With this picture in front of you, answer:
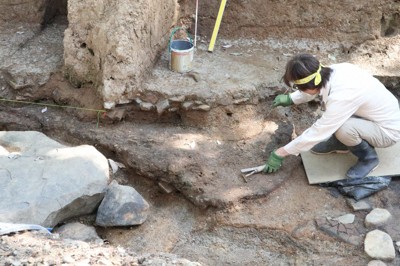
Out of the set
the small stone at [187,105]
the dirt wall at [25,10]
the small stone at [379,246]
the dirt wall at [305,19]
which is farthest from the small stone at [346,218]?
the dirt wall at [25,10]

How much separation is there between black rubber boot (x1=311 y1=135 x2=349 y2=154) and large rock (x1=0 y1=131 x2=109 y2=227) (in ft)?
5.48

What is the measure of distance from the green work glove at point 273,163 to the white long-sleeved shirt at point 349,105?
14cm

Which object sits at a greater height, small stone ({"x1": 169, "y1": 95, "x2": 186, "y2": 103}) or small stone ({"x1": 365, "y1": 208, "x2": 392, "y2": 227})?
small stone ({"x1": 169, "y1": 95, "x2": 186, "y2": 103})

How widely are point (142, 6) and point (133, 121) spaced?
96 centimetres

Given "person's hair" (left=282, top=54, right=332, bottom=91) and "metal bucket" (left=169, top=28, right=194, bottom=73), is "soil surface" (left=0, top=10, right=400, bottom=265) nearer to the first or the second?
"metal bucket" (left=169, top=28, right=194, bottom=73)

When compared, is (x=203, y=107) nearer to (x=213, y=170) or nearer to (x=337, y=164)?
(x=213, y=170)

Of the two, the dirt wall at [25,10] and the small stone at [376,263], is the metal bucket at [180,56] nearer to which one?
the dirt wall at [25,10]

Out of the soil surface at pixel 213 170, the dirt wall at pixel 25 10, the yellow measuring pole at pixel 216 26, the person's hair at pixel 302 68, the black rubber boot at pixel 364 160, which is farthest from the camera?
the dirt wall at pixel 25 10

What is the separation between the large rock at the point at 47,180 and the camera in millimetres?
3488

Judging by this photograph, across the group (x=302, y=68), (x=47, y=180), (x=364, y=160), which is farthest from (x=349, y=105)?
(x=47, y=180)

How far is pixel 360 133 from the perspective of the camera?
3.76 meters

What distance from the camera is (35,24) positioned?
5219 mm

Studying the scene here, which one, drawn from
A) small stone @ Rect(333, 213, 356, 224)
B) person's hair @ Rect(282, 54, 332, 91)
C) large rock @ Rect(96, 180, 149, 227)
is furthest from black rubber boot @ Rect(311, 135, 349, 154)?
large rock @ Rect(96, 180, 149, 227)

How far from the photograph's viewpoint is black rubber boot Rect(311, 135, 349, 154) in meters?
4.10
